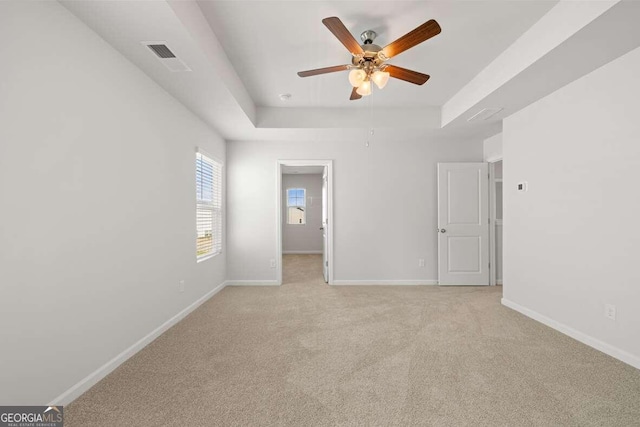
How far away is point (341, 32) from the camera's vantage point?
2.04 m

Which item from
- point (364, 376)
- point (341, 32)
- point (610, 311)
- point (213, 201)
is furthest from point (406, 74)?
point (213, 201)

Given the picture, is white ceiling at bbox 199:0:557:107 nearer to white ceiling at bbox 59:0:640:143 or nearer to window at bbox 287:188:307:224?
white ceiling at bbox 59:0:640:143

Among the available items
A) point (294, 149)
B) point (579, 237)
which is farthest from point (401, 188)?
point (579, 237)

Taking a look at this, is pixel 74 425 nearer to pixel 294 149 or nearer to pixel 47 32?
pixel 47 32

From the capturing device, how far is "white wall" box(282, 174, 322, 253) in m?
9.34

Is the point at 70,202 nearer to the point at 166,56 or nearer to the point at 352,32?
the point at 166,56

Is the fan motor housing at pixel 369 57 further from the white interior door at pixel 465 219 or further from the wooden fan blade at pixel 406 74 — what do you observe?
the white interior door at pixel 465 219

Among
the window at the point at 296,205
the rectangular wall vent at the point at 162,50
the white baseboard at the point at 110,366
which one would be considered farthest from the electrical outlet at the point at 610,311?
the window at the point at 296,205

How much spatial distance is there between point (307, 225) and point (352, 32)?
713 cm

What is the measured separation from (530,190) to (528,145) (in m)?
0.52

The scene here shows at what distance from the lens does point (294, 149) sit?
5.04 m

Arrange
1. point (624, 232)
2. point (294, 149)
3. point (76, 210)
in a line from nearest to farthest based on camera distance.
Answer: point (76, 210)
point (624, 232)
point (294, 149)

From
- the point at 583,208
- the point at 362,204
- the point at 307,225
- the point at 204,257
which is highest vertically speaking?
the point at 362,204

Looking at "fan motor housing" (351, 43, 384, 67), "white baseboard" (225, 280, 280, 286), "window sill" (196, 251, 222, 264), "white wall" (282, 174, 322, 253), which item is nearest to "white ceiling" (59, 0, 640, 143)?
"fan motor housing" (351, 43, 384, 67)
